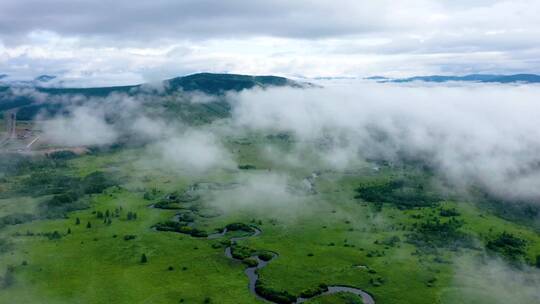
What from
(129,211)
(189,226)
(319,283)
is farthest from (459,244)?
(129,211)

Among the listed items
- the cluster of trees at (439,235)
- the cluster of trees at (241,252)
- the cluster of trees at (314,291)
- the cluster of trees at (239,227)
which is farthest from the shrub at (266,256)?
the cluster of trees at (439,235)

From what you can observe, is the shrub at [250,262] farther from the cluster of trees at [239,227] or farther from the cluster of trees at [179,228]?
the cluster of trees at [239,227]

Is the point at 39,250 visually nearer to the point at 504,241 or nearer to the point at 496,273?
the point at 496,273

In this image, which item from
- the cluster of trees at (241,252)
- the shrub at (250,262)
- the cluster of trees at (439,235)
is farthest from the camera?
the cluster of trees at (439,235)

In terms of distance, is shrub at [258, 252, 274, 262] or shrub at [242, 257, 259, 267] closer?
shrub at [242, 257, 259, 267]

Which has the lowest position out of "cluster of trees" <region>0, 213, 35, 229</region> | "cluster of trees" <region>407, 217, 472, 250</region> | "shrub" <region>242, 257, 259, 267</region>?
"cluster of trees" <region>407, 217, 472, 250</region>

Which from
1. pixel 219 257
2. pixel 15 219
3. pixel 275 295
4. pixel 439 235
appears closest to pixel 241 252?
pixel 219 257

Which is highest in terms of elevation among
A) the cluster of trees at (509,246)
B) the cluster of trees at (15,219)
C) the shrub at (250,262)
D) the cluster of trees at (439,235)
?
the cluster of trees at (15,219)

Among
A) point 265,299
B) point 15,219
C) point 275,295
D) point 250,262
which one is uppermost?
point 15,219

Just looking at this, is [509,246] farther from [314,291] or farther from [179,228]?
[179,228]

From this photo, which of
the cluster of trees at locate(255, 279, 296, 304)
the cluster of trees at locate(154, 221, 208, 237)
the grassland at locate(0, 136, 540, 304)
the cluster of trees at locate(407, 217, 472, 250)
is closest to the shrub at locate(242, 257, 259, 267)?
the grassland at locate(0, 136, 540, 304)

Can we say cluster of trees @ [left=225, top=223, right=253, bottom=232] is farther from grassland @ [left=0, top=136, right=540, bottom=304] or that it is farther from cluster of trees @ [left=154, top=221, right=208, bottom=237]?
cluster of trees @ [left=154, top=221, right=208, bottom=237]

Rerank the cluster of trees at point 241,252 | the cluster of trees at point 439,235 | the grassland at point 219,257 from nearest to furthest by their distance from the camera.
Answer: the grassland at point 219,257
the cluster of trees at point 241,252
the cluster of trees at point 439,235
